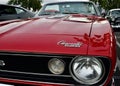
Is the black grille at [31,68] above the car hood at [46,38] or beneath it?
beneath

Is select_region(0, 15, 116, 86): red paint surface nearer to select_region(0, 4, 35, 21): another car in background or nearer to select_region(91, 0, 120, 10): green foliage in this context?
select_region(0, 4, 35, 21): another car in background

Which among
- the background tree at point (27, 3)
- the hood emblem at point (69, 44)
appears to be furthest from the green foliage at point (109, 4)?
the hood emblem at point (69, 44)

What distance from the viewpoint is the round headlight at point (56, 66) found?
2334 millimetres

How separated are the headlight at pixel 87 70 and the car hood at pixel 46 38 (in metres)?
0.07

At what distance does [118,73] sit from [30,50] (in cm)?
307

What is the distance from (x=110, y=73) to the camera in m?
2.26

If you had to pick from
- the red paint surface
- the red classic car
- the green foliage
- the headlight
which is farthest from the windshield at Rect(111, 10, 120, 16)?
the green foliage

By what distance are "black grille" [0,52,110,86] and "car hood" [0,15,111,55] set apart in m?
0.05

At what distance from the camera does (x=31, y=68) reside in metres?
2.40

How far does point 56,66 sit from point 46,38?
0.29m

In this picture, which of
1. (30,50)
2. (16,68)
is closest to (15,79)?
(16,68)

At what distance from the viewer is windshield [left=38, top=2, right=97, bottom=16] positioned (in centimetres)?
514

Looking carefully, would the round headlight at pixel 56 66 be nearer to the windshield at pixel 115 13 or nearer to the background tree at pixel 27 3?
the windshield at pixel 115 13

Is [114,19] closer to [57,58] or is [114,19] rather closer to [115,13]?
[115,13]
